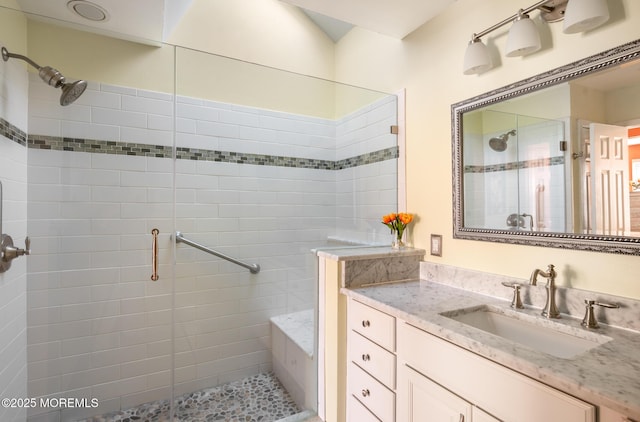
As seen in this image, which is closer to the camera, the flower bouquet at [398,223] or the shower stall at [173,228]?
the shower stall at [173,228]

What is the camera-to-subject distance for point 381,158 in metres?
2.21

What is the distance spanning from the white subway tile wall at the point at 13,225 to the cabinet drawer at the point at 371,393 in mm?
1773

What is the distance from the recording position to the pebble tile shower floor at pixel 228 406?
6.26ft

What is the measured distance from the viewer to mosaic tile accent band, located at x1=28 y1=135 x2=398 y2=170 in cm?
183

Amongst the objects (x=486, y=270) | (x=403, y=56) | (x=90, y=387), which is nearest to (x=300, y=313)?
(x=486, y=270)

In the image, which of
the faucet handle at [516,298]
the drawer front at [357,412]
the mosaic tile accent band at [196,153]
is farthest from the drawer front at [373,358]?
the mosaic tile accent band at [196,153]

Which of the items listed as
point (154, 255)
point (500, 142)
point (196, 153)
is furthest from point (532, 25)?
point (154, 255)

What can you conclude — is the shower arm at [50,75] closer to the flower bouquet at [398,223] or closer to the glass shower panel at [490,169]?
the flower bouquet at [398,223]

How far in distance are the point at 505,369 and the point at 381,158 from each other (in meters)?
1.53

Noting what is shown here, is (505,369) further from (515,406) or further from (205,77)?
(205,77)

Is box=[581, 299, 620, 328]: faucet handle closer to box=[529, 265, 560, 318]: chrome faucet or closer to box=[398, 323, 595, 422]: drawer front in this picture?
box=[529, 265, 560, 318]: chrome faucet

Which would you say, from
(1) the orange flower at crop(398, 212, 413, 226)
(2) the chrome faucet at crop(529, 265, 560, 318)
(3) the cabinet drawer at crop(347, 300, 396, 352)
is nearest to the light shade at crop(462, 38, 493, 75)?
(1) the orange flower at crop(398, 212, 413, 226)

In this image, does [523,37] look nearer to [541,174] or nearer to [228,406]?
[541,174]

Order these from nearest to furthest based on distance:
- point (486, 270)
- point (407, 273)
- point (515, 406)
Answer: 1. point (515, 406)
2. point (486, 270)
3. point (407, 273)
